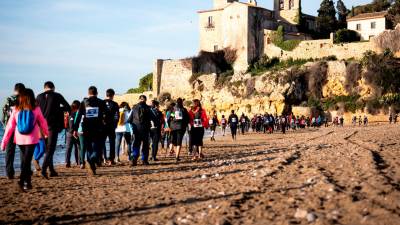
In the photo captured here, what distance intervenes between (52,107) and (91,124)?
90 cm

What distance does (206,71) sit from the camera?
209 feet

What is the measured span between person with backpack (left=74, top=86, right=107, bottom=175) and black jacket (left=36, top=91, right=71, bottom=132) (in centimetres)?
40

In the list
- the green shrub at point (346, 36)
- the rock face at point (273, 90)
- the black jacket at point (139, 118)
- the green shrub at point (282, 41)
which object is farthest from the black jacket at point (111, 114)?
the green shrub at point (282, 41)

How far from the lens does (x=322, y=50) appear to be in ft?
179

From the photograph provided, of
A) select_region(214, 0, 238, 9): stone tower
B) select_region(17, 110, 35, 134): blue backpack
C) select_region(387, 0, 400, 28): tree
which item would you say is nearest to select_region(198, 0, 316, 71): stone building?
select_region(214, 0, 238, 9): stone tower

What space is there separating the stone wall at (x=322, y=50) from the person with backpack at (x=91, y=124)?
4533 centimetres

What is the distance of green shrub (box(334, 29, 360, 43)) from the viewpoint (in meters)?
54.6

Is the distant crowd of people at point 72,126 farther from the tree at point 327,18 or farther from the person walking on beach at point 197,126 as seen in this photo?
the tree at point 327,18

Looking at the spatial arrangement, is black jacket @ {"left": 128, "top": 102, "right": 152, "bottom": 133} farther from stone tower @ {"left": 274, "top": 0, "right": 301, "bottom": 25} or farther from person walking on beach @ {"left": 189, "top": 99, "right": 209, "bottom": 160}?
stone tower @ {"left": 274, "top": 0, "right": 301, "bottom": 25}

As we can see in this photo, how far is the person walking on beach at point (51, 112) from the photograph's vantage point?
990 centimetres

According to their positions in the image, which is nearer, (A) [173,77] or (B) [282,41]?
(B) [282,41]

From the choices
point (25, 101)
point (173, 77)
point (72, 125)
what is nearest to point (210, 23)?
point (173, 77)

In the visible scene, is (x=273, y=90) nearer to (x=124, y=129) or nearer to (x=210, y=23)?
(x=210, y=23)

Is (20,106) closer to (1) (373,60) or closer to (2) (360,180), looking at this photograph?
(2) (360,180)
